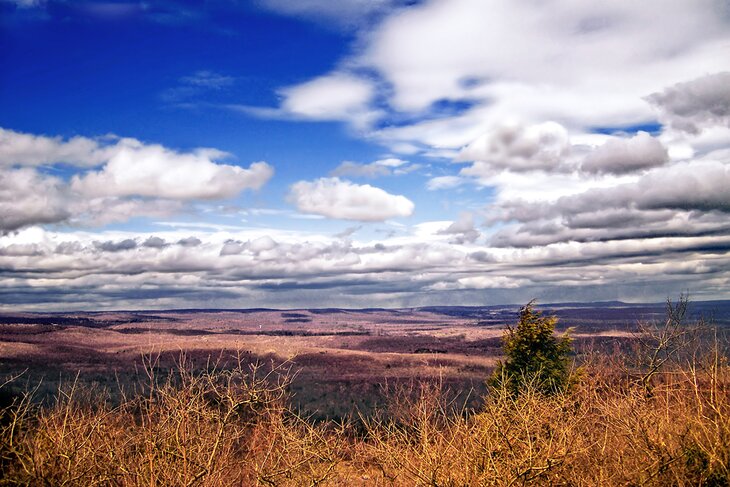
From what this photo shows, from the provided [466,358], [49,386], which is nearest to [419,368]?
[466,358]

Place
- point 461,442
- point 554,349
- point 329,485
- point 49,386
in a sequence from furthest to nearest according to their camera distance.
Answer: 1. point 49,386
2. point 554,349
3. point 461,442
4. point 329,485

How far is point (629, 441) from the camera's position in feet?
28.6

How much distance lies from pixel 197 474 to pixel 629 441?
7.18 metres

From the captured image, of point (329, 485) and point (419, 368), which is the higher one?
point (329, 485)

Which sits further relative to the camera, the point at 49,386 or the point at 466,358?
the point at 466,358

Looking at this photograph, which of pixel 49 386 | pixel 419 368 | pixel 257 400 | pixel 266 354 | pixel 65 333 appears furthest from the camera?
pixel 65 333

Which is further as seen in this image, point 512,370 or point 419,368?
point 419,368

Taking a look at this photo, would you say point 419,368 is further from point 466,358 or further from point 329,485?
point 329,485

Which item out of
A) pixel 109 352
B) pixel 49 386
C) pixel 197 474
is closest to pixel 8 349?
pixel 109 352

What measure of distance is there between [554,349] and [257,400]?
2207 centimetres

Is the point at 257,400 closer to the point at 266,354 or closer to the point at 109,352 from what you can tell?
the point at 266,354

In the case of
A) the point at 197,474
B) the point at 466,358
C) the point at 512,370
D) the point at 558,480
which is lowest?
the point at 466,358

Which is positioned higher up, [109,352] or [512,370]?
[512,370]

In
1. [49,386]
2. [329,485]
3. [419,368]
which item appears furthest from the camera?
[419,368]
